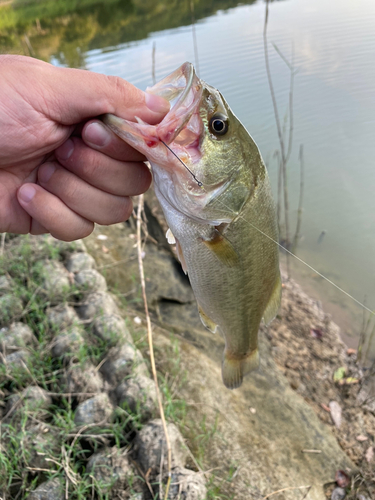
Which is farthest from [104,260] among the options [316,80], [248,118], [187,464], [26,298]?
[316,80]

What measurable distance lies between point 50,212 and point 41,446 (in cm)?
140

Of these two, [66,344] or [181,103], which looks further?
[66,344]

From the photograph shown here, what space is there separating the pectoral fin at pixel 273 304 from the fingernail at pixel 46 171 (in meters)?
1.23

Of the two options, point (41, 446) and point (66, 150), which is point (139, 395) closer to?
point (41, 446)

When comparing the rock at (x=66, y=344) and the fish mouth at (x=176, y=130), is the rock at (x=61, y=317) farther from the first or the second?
the fish mouth at (x=176, y=130)

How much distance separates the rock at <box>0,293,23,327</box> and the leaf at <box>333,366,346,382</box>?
323 centimetres

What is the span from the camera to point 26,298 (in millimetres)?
3174

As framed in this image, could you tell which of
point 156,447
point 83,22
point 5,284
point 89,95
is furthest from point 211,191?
point 83,22

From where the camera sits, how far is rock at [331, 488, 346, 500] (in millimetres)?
2764

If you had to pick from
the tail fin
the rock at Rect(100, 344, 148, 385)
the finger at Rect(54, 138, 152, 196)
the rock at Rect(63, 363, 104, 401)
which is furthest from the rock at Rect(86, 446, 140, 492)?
the finger at Rect(54, 138, 152, 196)

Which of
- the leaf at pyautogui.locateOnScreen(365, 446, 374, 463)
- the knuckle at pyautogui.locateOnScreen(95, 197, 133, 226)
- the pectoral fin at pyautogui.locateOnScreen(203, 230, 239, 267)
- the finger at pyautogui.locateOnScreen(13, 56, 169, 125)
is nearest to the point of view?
the finger at pyautogui.locateOnScreen(13, 56, 169, 125)

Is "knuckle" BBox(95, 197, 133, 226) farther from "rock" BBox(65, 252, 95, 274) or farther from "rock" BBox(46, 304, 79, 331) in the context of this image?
"rock" BBox(65, 252, 95, 274)

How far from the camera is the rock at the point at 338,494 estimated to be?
9.07ft

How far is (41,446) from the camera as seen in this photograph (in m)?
2.15
